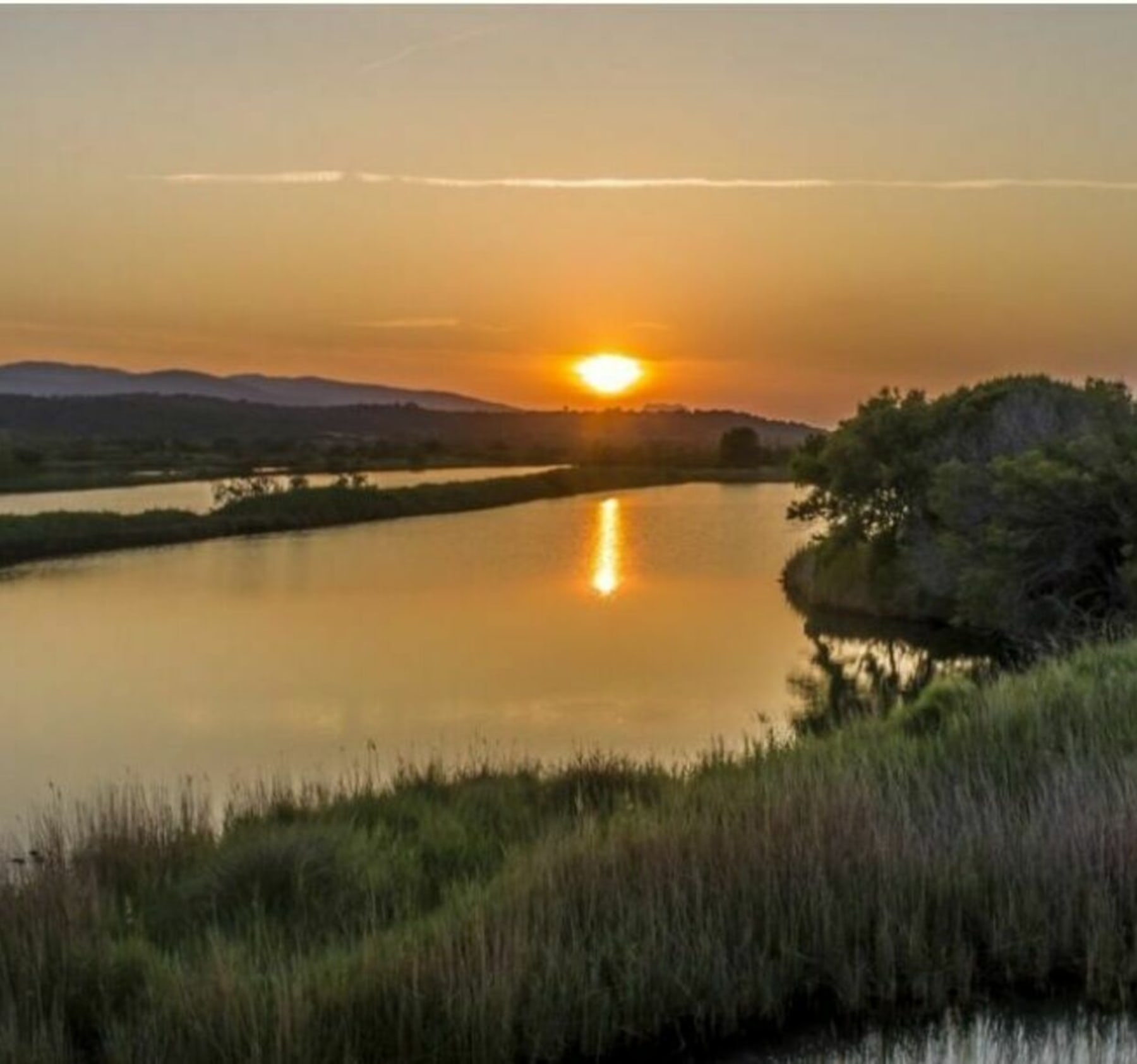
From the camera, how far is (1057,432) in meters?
23.6

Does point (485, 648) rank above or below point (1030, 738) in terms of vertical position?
below

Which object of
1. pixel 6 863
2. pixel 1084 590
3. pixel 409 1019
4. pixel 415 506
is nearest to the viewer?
pixel 409 1019

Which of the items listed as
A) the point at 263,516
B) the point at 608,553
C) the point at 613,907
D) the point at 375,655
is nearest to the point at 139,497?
the point at 263,516

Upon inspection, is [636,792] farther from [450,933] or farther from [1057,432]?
[1057,432]

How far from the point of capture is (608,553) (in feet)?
120

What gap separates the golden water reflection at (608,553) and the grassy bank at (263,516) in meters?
6.10

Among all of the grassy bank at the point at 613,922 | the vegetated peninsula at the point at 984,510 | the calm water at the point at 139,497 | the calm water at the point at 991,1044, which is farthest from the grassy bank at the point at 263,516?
the calm water at the point at 991,1044

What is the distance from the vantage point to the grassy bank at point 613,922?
17.7 ft

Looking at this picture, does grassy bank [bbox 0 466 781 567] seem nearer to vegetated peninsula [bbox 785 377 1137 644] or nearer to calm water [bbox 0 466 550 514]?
calm water [bbox 0 466 550 514]

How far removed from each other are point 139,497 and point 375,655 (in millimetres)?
29633

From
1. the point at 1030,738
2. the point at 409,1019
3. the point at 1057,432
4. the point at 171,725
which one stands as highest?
the point at 1057,432

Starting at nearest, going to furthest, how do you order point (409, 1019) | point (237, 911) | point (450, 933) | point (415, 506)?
point (409, 1019) < point (450, 933) < point (237, 911) < point (415, 506)

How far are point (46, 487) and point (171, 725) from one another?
38.6 metres

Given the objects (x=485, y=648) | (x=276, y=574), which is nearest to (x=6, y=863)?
(x=485, y=648)
